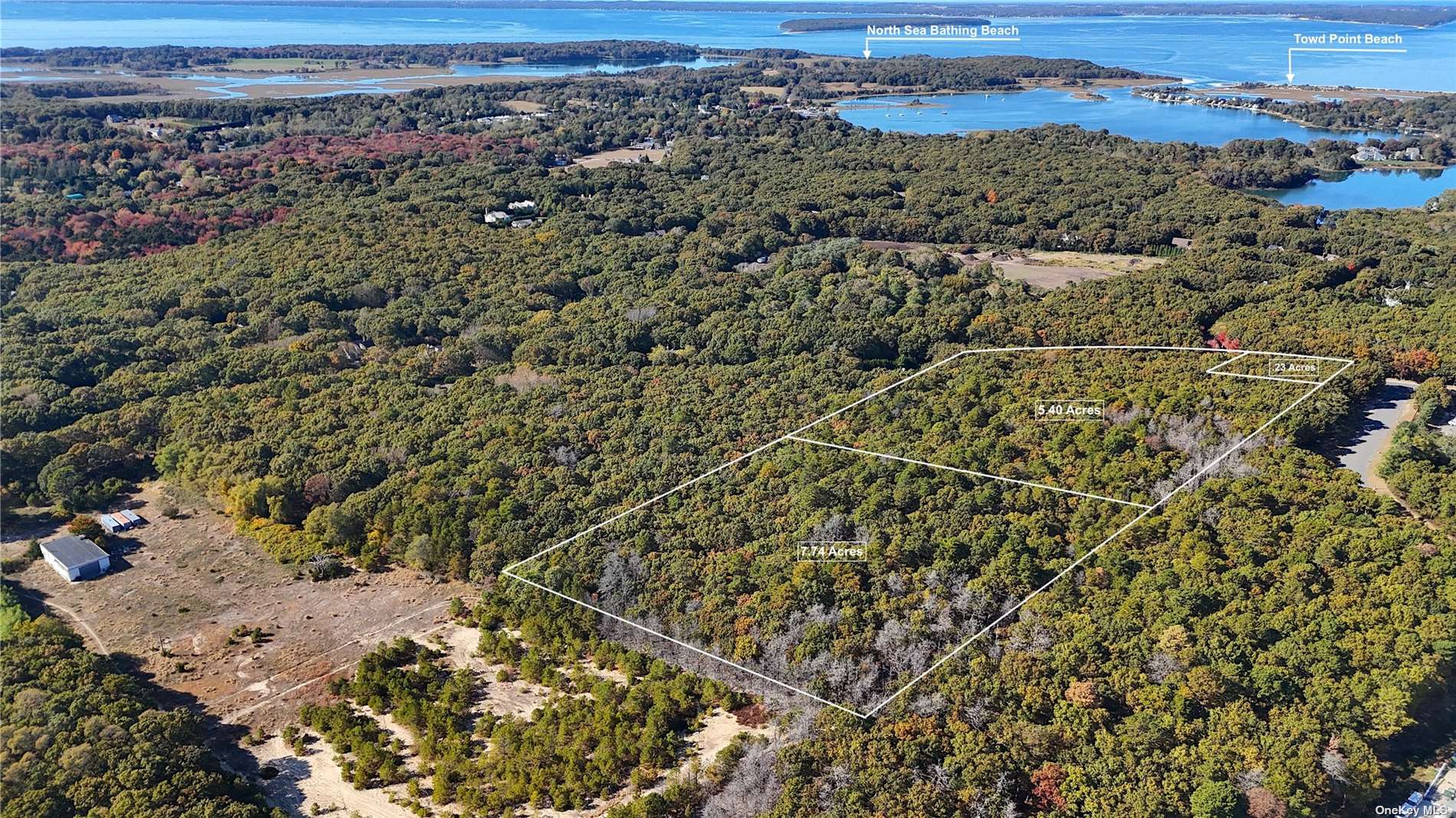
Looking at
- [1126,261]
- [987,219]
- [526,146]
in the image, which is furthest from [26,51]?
[1126,261]

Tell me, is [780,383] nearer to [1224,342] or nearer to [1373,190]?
[1224,342]

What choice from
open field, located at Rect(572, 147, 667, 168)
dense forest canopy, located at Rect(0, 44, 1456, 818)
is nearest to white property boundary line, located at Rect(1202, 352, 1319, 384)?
dense forest canopy, located at Rect(0, 44, 1456, 818)

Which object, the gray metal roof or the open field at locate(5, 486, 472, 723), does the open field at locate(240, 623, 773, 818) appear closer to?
the open field at locate(5, 486, 472, 723)

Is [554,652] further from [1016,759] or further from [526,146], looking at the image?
[526,146]

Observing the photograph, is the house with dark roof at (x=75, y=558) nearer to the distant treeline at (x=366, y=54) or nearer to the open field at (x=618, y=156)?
the open field at (x=618, y=156)

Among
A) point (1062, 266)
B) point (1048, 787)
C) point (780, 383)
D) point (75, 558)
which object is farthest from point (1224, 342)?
point (75, 558)

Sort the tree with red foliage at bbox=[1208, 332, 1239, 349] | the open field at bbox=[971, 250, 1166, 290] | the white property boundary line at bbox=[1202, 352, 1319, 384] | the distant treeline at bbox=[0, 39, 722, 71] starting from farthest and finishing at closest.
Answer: the distant treeline at bbox=[0, 39, 722, 71] < the open field at bbox=[971, 250, 1166, 290] < the tree with red foliage at bbox=[1208, 332, 1239, 349] < the white property boundary line at bbox=[1202, 352, 1319, 384]

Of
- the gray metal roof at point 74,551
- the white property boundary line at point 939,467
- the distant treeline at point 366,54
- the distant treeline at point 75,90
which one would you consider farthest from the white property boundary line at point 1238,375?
the distant treeline at point 366,54
